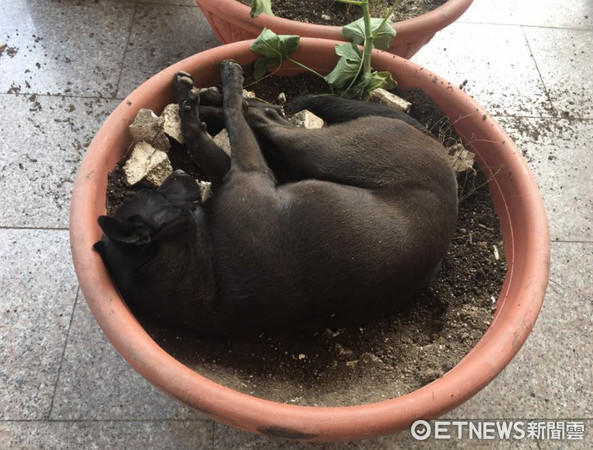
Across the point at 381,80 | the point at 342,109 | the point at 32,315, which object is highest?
the point at 381,80

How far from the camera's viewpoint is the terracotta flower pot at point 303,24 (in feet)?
7.80

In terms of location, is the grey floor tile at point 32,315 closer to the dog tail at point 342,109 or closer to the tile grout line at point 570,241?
the dog tail at point 342,109

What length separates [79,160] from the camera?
107 inches

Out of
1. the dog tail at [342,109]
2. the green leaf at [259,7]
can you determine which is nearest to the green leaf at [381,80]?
the dog tail at [342,109]

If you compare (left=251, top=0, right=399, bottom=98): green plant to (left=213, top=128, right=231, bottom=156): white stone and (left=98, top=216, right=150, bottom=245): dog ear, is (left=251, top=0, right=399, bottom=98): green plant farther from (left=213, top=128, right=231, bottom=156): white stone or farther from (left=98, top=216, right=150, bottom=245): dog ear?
(left=98, top=216, right=150, bottom=245): dog ear

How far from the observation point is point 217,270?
5.87 ft

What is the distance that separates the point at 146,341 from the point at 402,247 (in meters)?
0.92

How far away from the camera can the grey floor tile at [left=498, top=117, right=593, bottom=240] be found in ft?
9.34

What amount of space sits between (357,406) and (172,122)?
1418 millimetres

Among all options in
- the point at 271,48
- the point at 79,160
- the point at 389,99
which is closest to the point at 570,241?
the point at 389,99

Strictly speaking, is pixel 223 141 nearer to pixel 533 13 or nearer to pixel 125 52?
pixel 125 52

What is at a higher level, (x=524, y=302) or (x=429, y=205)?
(x=429, y=205)

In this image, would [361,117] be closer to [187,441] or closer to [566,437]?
[187,441]

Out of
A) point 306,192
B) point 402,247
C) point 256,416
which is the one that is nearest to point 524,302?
point 402,247
